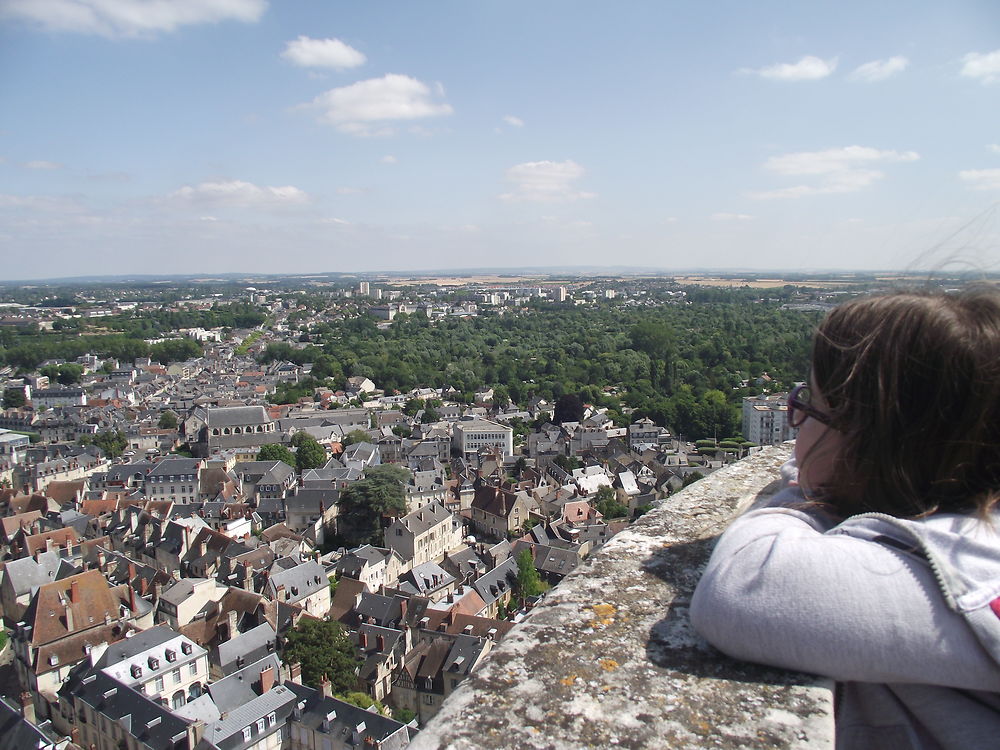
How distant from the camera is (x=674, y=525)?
2.69 m

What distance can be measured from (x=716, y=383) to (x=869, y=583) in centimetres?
5302

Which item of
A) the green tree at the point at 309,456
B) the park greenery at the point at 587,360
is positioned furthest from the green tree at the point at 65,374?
the green tree at the point at 309,456

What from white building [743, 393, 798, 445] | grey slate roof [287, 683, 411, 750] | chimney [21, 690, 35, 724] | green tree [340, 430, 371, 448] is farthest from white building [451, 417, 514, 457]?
grey slate roof [287, 683, 411, 750]

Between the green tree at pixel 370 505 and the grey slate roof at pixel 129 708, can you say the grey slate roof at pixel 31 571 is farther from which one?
the green tree at pixel 370 505

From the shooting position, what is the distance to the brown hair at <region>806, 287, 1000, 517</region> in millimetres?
1395

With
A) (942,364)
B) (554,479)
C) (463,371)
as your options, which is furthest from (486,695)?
(463,371)

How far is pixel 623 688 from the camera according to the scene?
1.60 meters

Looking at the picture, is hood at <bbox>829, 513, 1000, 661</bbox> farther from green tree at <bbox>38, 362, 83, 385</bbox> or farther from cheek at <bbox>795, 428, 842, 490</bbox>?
green tree at <bbox>38, 362, 83, 385</bbox>

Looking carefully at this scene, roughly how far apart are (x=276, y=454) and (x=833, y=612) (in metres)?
35.1

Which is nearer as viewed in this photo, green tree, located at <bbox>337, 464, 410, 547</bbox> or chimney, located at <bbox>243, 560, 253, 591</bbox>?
chimney, located at <bbox>243, 560, 253, 591</bbox>

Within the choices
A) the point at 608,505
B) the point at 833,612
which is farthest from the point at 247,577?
the point at 833,612

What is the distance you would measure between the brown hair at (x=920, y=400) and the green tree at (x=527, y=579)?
17970mm

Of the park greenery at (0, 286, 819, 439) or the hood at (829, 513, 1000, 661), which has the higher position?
the hood at (829, 513, 1000, 661)

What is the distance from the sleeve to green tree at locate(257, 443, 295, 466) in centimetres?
3429
